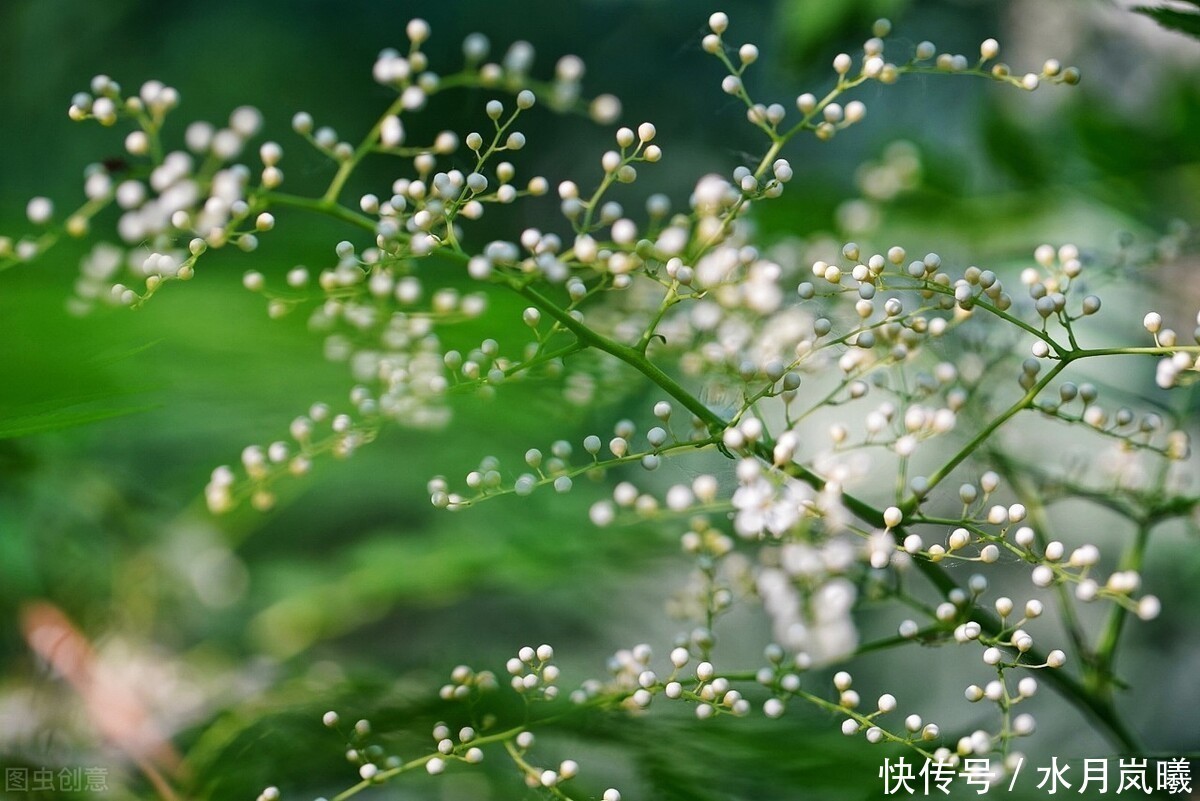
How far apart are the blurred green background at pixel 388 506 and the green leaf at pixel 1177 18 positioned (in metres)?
0.16

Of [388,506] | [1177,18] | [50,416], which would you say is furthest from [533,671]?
[388,506]

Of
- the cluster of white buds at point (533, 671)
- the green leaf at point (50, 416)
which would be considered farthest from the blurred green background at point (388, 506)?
the cluster of white buds at point (533, 671)

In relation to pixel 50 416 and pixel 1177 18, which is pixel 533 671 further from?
pixel 1177 18

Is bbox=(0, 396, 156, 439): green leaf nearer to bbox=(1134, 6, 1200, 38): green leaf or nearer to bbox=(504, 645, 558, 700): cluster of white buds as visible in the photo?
bbox=(504, 645, 558, 700): cluster of white buds

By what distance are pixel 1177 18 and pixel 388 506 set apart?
1.63 metres

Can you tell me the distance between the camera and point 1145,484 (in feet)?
2.54

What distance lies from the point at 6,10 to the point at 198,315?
2350 mm

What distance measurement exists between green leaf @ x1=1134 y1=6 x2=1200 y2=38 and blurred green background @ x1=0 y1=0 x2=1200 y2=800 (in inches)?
6.4

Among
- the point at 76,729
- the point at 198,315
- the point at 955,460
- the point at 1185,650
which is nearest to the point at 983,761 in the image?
the point at 955,460

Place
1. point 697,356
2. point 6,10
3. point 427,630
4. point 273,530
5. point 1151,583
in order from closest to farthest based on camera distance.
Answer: point 697,356, point 1151,583, point 273,530, point 427,630, point 6,10

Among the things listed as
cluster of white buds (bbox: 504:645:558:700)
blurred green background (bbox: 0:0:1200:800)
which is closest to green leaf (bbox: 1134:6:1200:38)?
blurred green background (bbox: 0:0:1200:800)

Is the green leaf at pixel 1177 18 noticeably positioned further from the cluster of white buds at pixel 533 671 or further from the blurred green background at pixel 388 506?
the cluster of white buds at pixel 533 671

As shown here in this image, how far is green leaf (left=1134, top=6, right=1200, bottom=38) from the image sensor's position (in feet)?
1.83

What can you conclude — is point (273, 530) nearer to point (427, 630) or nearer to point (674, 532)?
point (427, 630)
